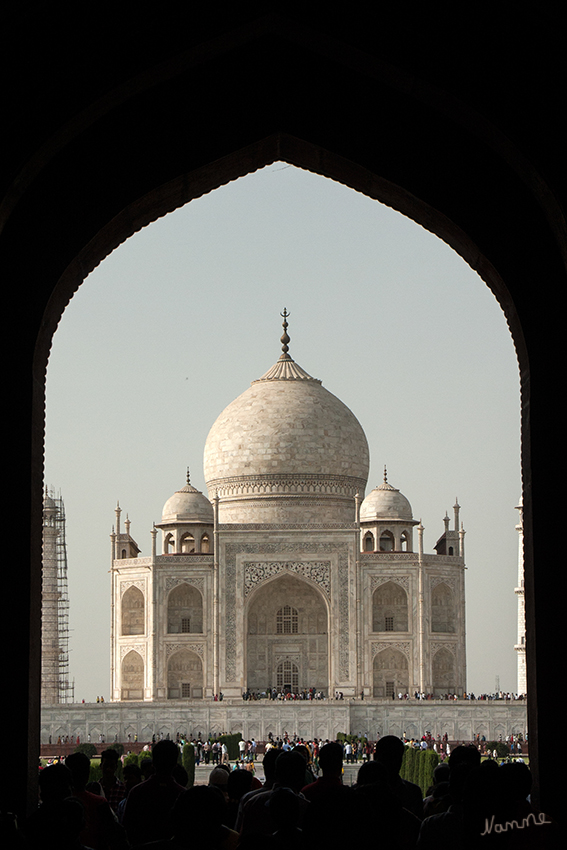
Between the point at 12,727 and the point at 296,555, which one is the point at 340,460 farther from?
the point at 12,727

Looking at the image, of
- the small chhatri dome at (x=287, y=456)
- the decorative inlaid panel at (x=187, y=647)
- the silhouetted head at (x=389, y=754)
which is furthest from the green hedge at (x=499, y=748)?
the silhouetted head at (x=389, y=754)

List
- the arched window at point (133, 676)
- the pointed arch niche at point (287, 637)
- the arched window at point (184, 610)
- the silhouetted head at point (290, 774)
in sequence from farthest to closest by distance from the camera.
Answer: the arched window at point (133, 676) → the arched window at point (184, 610) → the pointed arch niche at point (287, 637) → the silhouetted head at point (290, 774)

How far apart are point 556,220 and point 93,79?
2391mm

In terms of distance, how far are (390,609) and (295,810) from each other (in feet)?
85.0

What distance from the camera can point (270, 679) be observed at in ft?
96.2

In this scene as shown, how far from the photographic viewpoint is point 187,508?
31.2m

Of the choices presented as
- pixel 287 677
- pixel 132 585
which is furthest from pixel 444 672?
pixel 132 585

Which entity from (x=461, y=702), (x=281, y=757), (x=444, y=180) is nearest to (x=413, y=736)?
(x=461, y=702)

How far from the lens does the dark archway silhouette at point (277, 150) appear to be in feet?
20.2

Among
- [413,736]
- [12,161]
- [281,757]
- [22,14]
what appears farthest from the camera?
[413,736]

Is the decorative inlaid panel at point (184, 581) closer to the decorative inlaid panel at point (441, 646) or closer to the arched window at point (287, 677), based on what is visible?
the arched window at point (287, 677)

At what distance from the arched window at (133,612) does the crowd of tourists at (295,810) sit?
24.0 meters

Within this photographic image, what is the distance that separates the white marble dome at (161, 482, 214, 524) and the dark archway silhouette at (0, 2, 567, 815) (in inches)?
937

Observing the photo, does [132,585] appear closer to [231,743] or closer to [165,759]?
[231,743]
